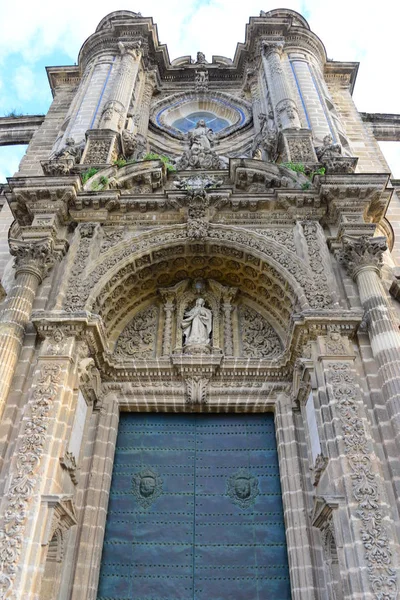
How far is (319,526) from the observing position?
770 centimetres

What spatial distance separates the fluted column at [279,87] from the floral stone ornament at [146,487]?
9.73m

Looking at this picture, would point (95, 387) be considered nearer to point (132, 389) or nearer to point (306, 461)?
point (132, 389)

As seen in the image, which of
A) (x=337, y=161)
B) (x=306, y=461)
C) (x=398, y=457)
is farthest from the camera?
(x=337, y=161)

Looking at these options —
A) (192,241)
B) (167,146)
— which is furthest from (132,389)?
(167,146)

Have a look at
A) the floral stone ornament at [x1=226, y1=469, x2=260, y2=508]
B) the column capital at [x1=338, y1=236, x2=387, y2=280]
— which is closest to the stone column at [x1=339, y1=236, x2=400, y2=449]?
the column capital at [x1=338, y1=236, x2=387, y2=280]

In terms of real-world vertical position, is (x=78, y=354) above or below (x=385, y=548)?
above

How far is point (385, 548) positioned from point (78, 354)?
5495 mm

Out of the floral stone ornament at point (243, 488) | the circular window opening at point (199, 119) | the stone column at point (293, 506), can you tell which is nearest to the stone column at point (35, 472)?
the floral stone ornament at point (243, 488)

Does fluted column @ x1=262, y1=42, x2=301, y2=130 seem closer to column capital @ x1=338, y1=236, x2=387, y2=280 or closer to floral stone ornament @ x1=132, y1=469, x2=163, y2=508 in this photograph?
column capital @ x1=338, y1=236, x2=387, y2=280

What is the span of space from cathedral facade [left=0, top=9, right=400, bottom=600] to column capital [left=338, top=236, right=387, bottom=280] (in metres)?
0.04

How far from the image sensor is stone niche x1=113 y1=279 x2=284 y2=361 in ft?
34.4

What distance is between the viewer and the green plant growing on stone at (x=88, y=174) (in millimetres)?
11891

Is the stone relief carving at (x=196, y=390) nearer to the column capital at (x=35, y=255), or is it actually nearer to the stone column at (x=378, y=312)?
the stone column at (x=378, y=312)

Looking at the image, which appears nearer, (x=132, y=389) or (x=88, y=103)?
(x=132, y=389)
